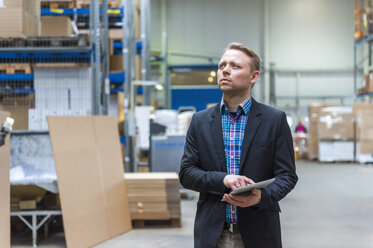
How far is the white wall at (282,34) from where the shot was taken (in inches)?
973

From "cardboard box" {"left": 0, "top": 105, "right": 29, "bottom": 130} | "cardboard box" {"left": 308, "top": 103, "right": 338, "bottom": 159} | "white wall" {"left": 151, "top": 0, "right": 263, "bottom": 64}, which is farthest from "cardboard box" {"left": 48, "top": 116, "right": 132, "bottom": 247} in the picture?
"white wall" {"left": 151, "top": 0, "right": 263, "bottom": 64}

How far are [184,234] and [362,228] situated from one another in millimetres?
2300

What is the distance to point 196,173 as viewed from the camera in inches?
86.1

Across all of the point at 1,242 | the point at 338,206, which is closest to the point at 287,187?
the point at 1,242

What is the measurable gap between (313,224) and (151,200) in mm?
2176

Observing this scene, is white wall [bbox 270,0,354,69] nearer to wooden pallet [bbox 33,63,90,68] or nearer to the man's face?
wooden pallet [bbox 33,63,90,68]

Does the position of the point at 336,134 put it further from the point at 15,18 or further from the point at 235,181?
the point at 235,181

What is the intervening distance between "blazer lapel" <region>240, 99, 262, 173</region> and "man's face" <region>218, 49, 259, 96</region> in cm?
10

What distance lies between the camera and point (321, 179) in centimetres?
1255

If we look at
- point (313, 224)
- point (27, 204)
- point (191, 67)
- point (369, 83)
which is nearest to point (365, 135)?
point (369, 83)

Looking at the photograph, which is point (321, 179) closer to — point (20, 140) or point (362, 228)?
point (362, 228)

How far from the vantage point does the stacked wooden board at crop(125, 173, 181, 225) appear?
6703 millimetres

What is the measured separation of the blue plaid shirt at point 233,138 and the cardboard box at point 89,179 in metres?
3.37

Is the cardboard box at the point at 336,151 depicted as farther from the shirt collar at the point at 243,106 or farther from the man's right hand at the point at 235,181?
the man's right hand at the point at 235,181
